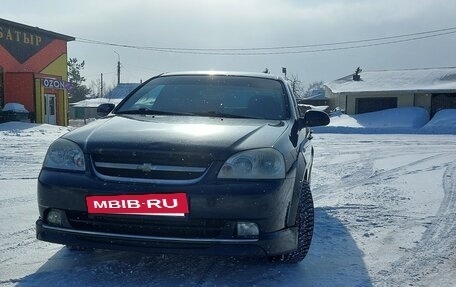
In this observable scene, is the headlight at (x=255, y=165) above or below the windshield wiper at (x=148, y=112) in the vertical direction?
below

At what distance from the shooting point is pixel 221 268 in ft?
10.5

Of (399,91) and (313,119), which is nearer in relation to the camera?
(313,119)

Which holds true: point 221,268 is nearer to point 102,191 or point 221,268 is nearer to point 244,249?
point 244,249

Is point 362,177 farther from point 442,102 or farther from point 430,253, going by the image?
point 442,102

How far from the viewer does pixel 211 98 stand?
165 inches

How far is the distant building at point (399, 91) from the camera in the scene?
98.2ft

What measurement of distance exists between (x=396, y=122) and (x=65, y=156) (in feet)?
88.1

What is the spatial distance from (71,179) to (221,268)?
120cm

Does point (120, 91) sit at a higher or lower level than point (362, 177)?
higher

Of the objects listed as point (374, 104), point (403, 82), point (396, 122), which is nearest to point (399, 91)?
point (374, 104)

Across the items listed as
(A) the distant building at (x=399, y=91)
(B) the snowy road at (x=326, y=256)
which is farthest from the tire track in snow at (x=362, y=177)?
(A) the distant building at (x=399, y=91)

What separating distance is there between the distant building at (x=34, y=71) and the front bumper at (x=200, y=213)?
23.7m

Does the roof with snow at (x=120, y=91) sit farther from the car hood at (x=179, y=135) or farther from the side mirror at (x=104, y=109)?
the car hood at (x=179, y=135)

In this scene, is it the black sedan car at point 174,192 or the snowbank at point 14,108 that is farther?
the snowbank at point 14,108
